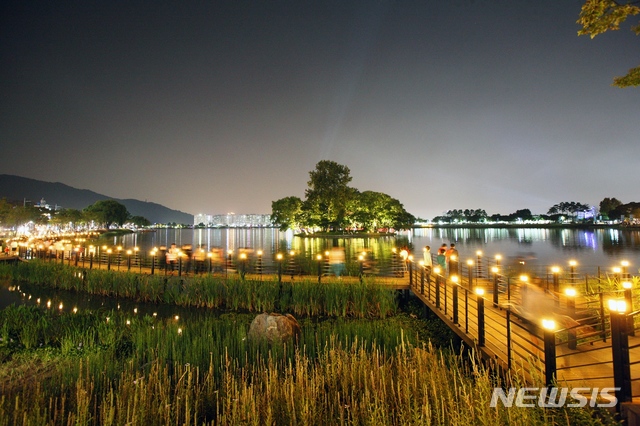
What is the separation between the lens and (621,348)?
399 centimetres

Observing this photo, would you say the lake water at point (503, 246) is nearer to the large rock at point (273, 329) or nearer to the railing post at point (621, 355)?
the large rock at point (273, 329)

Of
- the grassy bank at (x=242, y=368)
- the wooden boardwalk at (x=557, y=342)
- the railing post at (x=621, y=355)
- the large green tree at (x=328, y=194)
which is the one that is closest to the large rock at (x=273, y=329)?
the grassy bank at (x=242, y=368)

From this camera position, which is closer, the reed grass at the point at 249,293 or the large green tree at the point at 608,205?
the reed grass at the point at 249,293

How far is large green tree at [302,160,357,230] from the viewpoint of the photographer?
75188 mm

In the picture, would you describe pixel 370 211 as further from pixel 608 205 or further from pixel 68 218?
pixel 608 205

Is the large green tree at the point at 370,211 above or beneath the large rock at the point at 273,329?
above

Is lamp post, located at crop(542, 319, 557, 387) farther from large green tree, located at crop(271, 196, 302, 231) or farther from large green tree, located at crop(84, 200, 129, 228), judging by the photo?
large green tree, located at crop(84, 200, 129, 228)

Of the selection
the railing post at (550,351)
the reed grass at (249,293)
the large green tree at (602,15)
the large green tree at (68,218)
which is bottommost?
the reed grass at (249,293)

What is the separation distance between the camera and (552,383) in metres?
4.50

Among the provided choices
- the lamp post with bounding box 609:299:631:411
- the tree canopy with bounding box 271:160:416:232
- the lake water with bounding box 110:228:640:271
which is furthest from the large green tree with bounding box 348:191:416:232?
the lamp post with bounding box 609:299:631:411

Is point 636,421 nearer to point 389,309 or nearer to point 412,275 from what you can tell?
point 389,309

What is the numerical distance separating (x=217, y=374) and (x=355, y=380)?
2.68m

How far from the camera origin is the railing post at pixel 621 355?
3.94 meters

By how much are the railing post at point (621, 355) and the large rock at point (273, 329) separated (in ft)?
19.6
